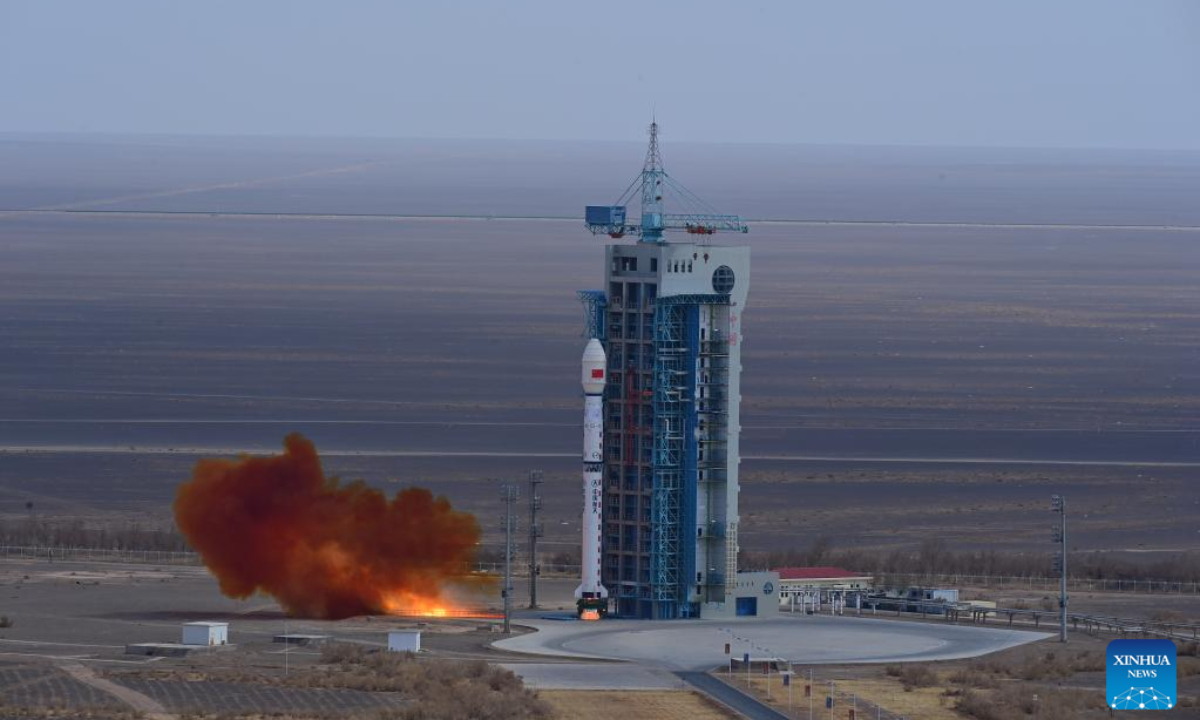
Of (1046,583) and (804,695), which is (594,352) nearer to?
(804,695)

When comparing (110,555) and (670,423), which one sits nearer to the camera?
(670,423)

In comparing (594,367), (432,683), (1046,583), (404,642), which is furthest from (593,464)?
(1046,583)

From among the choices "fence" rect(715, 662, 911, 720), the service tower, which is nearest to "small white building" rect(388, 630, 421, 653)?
"fence" rect(715, 662, 911, 720)

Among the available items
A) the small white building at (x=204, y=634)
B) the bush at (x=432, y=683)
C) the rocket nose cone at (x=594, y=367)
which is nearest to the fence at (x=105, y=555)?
the small white building at (x=204, y=634)

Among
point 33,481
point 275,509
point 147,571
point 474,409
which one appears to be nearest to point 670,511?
point 275,509

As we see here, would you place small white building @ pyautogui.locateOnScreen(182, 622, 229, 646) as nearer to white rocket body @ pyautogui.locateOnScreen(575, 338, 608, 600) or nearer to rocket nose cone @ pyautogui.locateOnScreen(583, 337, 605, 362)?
white rocket body @ pyautogui.locateOnScreen(575, 338, 608, 600)
